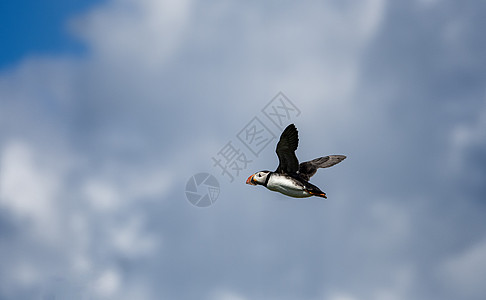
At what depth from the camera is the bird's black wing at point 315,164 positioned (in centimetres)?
3322

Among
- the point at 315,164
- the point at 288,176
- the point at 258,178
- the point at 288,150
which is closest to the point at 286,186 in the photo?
the point at 288,176

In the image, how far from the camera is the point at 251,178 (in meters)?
31.7

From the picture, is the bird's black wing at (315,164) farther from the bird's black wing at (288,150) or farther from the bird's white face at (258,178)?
the bird's white face at (258,178)

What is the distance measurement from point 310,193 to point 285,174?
64.7 inches

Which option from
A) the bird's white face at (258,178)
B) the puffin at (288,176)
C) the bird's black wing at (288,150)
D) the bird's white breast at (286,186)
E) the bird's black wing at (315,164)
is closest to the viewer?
the bird's black wing at (288,150)

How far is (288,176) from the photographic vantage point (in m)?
30.8

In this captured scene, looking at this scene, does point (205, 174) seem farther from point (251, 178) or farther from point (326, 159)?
point (326, 159)

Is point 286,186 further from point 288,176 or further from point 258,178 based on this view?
point 258,178

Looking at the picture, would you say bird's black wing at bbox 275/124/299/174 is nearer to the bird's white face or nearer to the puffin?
the puffin

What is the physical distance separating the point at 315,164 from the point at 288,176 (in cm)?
388

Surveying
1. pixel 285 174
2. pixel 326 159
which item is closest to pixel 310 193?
pixel 285 174

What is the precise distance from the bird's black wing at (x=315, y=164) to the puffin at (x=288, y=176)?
0.99 metres

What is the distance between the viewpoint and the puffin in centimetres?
2927

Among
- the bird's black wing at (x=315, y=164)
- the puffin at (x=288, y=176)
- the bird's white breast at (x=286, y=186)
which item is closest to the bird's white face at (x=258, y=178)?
the puffin at (x=288, y=176)
